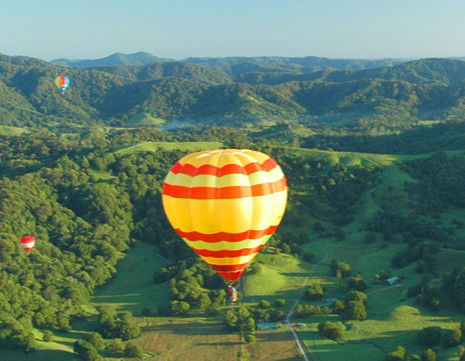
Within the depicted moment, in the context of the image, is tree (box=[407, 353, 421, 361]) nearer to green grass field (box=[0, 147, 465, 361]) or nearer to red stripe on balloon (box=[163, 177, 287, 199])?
green grass field (box=[0, 147, 465, 361])

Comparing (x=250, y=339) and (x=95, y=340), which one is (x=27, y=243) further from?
(x=250, y=339)

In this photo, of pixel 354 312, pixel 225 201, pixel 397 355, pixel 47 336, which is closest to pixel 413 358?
pixel 397 355

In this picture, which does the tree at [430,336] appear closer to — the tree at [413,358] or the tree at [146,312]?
the tree at [413,358]

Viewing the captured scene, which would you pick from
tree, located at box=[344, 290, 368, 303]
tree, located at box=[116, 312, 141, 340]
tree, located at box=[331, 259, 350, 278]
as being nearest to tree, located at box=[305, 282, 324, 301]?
tree, located at box=[344, 290, 368, 303]

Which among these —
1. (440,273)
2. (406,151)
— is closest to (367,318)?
(440,273)

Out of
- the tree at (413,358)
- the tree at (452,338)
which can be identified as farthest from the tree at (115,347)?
the tree at (452,338)

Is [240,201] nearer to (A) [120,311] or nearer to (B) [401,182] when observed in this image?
(A) [120,311]
